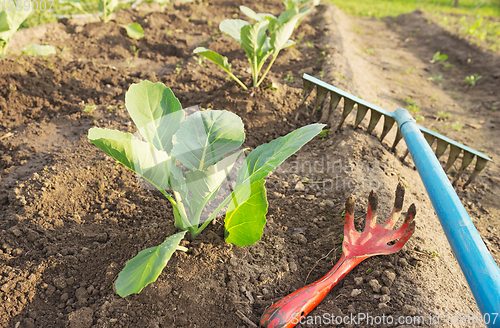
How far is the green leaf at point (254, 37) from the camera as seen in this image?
243cm

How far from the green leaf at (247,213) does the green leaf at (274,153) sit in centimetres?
5

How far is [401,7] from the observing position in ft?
29.6

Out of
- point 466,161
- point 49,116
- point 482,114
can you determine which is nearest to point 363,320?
point 466,161

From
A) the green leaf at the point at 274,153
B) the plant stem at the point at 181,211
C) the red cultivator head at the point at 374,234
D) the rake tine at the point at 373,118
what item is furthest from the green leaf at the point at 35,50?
the red cultivator head at the point at 374,234

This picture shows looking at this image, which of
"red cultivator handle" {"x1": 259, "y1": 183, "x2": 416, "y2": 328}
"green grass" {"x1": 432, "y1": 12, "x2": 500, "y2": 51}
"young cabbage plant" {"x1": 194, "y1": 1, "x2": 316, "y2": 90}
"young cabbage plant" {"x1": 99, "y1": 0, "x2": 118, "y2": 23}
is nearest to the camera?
"red cultivator handle" {"x1": 259, "y1": 183, "x2": 416, "y2": 328}

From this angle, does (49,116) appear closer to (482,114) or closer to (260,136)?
(260,136)

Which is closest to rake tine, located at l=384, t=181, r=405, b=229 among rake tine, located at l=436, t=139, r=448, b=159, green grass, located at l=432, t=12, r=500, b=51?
rake tine, located at l=436, t=139, r=448, b=159

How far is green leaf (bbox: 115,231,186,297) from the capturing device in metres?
1.04

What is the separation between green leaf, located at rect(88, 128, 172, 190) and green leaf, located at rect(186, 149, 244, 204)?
12cm

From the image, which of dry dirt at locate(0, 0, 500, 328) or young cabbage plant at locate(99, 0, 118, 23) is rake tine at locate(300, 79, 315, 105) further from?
young cabbage plant at locate(99, 0, 118, 23)

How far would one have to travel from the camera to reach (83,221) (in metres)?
1.84

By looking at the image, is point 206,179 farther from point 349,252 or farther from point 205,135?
point 349,252

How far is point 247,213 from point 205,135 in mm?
394

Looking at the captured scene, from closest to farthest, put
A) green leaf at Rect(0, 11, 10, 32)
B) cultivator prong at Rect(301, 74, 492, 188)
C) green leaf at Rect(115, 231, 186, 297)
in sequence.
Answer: green leaf at Rect(115, 231, 186, 297) → cultivator prong at Rect(301, 74, 492, 188) → green leaf at Rect(0, 11, 10, 32)
